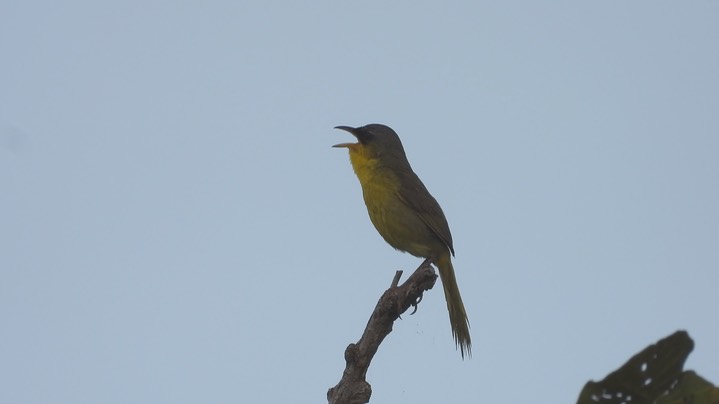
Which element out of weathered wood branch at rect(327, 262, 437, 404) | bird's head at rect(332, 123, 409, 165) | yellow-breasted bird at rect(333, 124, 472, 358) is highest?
bird's head at rect(332, 123, 409, 165)

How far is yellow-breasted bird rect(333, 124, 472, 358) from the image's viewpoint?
754 centimetres

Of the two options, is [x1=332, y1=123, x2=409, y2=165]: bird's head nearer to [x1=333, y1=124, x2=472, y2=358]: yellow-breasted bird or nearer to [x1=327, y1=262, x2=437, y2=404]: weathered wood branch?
[x1=333, y1=124, x2=472, y2=358]: yellow-breasted bird

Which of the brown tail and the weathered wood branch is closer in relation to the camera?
the weathered wood branch

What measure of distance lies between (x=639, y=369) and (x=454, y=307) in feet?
18.4

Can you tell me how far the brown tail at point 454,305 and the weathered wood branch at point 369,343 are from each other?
6.60 ft

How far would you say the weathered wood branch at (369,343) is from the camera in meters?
4.58

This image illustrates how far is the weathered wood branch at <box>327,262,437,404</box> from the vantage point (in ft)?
15.0

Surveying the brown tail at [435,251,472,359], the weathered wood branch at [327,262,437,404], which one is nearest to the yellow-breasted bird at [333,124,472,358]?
the brown tail at [435,251,472,359]

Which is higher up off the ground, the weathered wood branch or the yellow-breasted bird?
the yellow-breasted bird

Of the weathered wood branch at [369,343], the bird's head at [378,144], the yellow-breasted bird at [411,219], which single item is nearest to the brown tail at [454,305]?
the yellow-breasted bird at [411,219]

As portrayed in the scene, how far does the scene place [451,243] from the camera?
768 centimetres

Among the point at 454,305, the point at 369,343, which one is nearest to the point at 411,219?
the point at 454,305

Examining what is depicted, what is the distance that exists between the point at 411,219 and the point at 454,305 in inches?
32.8

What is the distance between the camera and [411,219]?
756 cm
